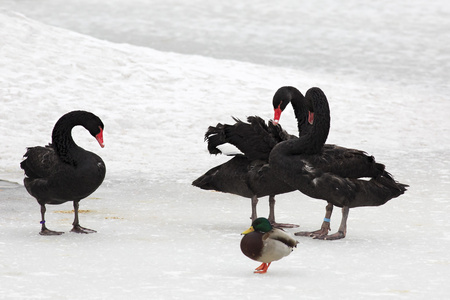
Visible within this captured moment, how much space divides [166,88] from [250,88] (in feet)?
5.72

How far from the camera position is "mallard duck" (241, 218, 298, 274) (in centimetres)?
635

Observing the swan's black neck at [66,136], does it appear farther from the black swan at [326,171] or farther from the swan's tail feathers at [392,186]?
the swan's tail feathers at [392,186]

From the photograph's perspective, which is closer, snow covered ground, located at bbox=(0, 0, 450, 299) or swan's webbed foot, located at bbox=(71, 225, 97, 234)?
snow covered ground, located at bbox=(0, 0, 450, 299)

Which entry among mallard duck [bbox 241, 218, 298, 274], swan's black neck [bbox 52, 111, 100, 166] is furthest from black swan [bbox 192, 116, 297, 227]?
mallard duck [bbox 241, 218, 298, 274]

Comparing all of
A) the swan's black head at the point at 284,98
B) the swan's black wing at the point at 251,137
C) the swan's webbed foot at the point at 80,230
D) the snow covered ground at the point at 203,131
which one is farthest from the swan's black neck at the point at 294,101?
the swan's webbed foot at the point at 80,230

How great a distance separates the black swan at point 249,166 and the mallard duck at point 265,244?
66.0 inches

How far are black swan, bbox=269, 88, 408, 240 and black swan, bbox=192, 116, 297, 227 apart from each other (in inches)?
15.0

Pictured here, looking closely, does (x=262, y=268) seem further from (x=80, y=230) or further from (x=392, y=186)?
(x=80, y=230)

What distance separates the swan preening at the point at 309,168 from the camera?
7.67 meters

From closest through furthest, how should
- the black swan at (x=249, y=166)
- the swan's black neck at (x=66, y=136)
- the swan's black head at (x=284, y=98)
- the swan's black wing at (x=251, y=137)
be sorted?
the swan's black neck at (x=66, y=136)
the black swan at (x=249, y=166)
the swan's black wing at (x=251, y=137)
the swan's black head at (x=284, y=98)

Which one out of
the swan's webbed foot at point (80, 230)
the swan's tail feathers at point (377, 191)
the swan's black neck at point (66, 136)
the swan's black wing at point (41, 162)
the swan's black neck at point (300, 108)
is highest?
the swan's black neck at point (300, 108)

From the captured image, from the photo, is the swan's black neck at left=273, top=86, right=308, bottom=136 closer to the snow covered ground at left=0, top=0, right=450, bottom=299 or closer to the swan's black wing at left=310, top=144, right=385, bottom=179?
the swan's black wing at left=310, top=144, right=385, bottom=179

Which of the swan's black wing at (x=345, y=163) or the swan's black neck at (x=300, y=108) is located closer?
the swan's black wing at (x=345, y=163)

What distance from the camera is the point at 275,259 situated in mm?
6426
